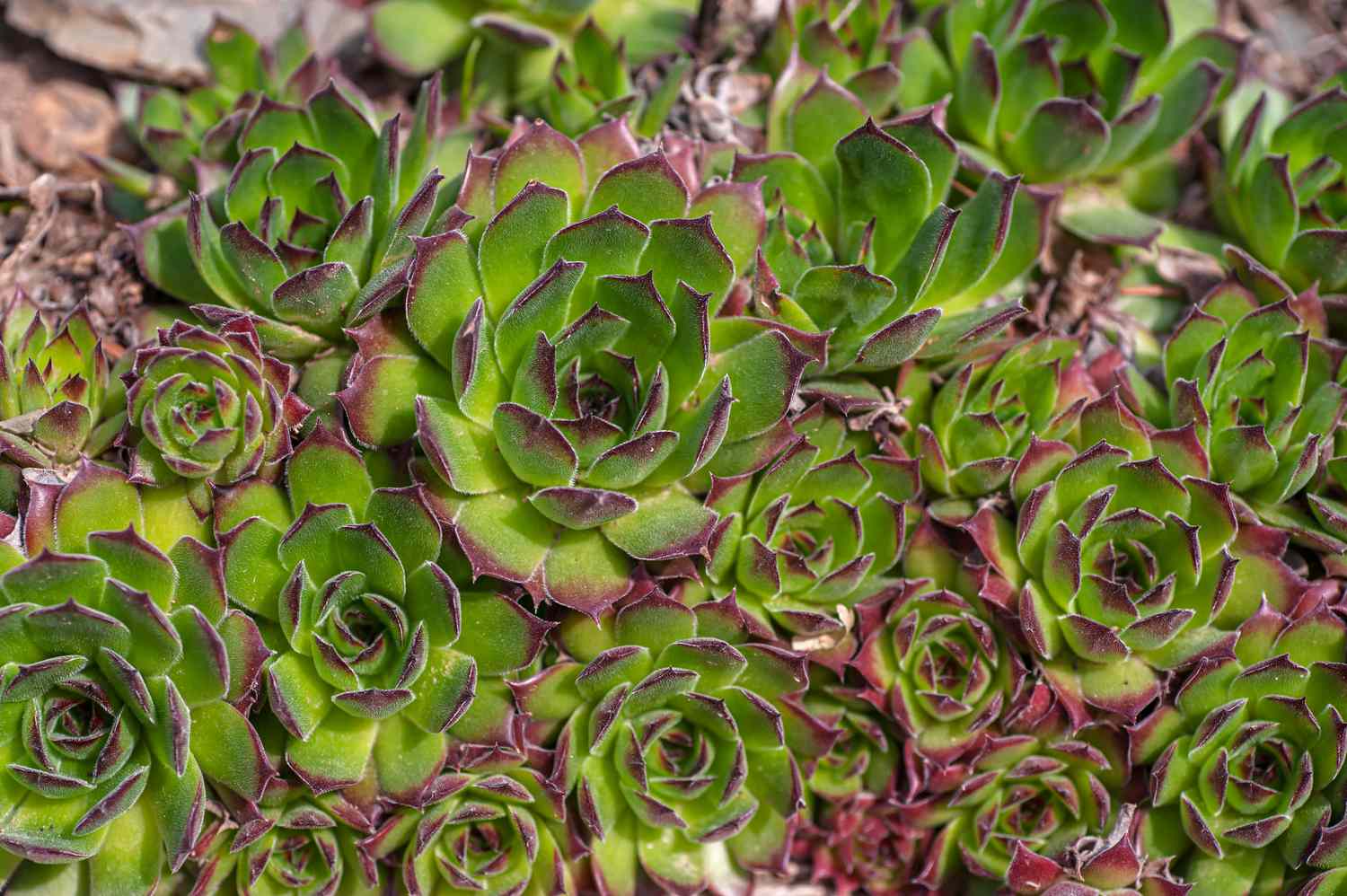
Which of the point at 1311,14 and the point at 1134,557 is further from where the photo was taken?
the point at 1311,14

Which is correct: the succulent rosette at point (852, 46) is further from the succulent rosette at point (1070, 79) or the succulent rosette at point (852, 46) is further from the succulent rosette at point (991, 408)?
the succulent rosette at point (991, 408)

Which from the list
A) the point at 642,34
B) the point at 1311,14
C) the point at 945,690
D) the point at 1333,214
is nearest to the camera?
the point at 945,690

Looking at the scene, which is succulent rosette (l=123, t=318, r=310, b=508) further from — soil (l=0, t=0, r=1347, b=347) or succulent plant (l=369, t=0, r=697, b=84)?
succulent plant (l=369, t=0, r=697, b=84)

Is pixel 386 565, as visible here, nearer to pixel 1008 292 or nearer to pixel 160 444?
pixel 160 444

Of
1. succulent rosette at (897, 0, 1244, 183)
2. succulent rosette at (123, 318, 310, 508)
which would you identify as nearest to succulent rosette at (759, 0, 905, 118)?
succulent rosette at (897, 0, 1244, 183)

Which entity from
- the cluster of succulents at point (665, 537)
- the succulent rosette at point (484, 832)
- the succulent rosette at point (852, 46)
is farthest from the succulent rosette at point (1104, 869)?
the succulent rosette at point (852, 46)

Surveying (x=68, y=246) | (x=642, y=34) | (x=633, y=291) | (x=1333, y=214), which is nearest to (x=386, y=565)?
(x=633, y=291)
